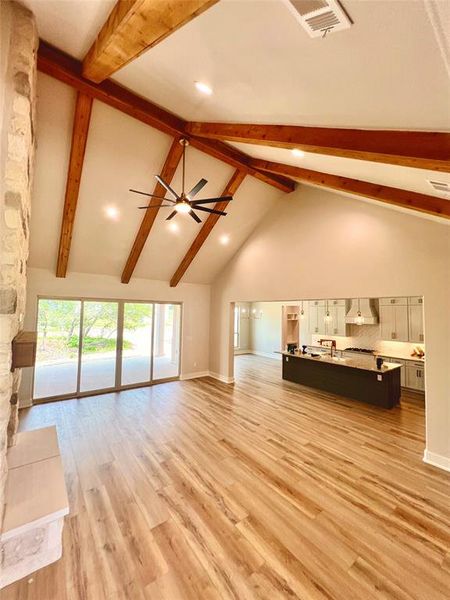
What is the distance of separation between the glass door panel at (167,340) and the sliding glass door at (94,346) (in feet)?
0.10

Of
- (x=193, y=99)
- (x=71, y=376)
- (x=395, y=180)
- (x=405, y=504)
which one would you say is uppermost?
(x=193, y=99)

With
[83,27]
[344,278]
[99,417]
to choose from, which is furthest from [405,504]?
[83,27]

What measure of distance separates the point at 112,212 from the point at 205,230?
203cm

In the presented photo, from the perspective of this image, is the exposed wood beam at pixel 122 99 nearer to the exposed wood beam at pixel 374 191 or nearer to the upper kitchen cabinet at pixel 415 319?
the exposed wood beam at pixel 374 191

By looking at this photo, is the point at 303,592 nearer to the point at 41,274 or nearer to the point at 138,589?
the point at 138,589

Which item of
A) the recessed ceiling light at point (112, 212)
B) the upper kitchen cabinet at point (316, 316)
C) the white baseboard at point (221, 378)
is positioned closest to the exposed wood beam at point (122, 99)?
the recessed ceiling light at point (112, 212)

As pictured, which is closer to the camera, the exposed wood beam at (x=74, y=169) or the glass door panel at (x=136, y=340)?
the exposed wood beam at (x=74, y=169)

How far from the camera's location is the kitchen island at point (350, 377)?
5.55m

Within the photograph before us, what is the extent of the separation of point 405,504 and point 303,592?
1.67 meters

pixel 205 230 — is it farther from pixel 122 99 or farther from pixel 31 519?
pixel 31 519

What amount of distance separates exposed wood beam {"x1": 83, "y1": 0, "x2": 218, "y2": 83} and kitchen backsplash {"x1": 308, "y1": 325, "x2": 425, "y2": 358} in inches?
320

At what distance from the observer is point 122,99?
10.7 feet

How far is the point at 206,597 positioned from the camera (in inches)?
72.2

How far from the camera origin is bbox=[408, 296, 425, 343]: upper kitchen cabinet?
21.6 feet
